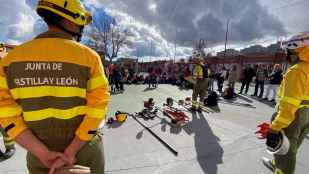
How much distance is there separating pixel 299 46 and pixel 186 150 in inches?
94.3

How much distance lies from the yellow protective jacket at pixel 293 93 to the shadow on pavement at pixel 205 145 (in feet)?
4.51

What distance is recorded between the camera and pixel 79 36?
1.49 meters

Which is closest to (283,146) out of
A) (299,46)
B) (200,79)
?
(299,46)

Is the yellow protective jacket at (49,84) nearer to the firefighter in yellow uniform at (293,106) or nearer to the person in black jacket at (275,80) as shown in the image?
the firefighter in yellow uniform at (293,106)

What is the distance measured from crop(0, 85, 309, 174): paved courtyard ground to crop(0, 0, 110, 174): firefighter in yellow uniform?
1917 mm

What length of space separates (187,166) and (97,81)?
243 cm

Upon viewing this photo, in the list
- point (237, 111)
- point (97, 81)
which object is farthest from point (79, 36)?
point (237, 111)

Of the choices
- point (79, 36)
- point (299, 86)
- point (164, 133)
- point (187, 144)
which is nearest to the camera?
point (79, 36)

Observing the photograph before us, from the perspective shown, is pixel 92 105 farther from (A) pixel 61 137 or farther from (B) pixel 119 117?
(B) pixel 119 117

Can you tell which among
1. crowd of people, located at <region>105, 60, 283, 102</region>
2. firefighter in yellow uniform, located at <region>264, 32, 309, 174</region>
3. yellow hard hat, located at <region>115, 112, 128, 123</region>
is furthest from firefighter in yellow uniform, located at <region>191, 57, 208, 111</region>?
firefighter in yellow uniform, located at <region>264, 32, 309, 174</region>

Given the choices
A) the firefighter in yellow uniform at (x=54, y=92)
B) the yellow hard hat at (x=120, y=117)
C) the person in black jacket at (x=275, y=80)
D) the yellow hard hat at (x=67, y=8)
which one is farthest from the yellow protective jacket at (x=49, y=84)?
the person in black jacket at (x=275, y=80)

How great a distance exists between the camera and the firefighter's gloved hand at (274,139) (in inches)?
87.8

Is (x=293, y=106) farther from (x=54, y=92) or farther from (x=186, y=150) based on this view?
(x=186, y=150)

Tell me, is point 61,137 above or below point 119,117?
above
